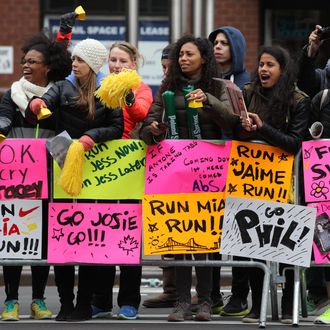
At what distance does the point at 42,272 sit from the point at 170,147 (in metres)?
1.32

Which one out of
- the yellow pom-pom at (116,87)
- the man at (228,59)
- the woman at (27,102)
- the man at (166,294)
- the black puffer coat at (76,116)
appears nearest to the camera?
the yellow pom-pom at (116,87)

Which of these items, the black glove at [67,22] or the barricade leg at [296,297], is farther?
the black glove at [67,22]

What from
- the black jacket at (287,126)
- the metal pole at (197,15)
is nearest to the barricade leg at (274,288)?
the black jacket at (287,126)

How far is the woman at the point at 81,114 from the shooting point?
31.3 ft

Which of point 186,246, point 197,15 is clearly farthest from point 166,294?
point 197,15

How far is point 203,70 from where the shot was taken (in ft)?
31.8

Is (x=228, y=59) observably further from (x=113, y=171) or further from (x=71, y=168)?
(x=71, y=168)

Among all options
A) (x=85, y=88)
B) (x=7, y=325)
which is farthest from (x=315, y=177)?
(x=7, y=325)

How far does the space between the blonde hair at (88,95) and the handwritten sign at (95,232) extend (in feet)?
2.21

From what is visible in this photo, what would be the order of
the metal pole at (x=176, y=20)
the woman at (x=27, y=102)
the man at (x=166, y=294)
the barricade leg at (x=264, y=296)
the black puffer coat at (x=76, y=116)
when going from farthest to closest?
1. the metal pole at (x=176, y=20)
2. the man at (x=166, y=294)
3. the woman at (x=27, y=102)
4. the black puffer coat at (x=76, y=116)
5. the barricade leg at (x=264, y=296)

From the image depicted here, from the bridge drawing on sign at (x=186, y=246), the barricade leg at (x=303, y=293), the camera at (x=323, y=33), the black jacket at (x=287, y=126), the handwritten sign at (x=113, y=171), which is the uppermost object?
the camera at (x=323, y=33)

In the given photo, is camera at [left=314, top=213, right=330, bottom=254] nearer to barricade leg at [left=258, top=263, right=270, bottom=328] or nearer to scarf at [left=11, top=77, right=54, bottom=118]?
barricade leg at [left=258, top=263, right=270, bottom=328]

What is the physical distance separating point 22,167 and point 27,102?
1.59ft

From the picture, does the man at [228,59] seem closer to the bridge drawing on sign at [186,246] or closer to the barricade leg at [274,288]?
the barricade leg at [274,288]
